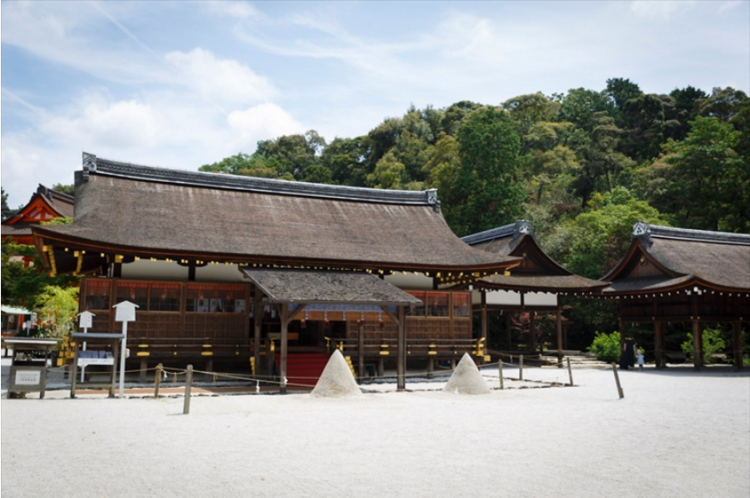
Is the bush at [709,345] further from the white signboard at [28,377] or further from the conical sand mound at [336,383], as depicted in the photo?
the white signboard at [28,377]

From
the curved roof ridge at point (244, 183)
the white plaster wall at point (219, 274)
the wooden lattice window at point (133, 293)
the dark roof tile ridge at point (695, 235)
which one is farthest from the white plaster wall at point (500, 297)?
the wooden lattice window at point (133, 293)

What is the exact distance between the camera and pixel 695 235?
30719mm

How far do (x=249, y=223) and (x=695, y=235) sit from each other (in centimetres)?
2232

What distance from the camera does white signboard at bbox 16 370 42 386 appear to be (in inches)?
570

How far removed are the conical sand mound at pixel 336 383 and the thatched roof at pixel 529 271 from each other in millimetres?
12384

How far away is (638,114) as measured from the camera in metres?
64.8

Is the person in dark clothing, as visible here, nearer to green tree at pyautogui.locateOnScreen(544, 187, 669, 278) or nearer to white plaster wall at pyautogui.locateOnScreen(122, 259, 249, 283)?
green tree at pyautogui.locateOnScreen(544, 187, 669, 278)

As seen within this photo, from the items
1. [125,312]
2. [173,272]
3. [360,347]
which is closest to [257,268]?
[173,272]

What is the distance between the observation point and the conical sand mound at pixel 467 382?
17.0 meters

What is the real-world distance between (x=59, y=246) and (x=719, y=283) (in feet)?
80.7

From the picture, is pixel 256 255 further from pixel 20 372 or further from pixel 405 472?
pixel 405 472

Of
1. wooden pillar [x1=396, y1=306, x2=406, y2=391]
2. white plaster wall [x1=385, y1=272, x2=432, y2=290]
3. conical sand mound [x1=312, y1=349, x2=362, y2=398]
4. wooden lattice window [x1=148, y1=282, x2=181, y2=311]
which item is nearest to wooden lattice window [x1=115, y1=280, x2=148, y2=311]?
wooden lattice window [x1=148, y1=282, x2=181, y2=311]

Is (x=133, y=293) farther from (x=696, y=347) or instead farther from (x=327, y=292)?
(x=696, y=347)

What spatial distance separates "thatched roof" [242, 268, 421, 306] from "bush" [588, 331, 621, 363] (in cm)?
1717
